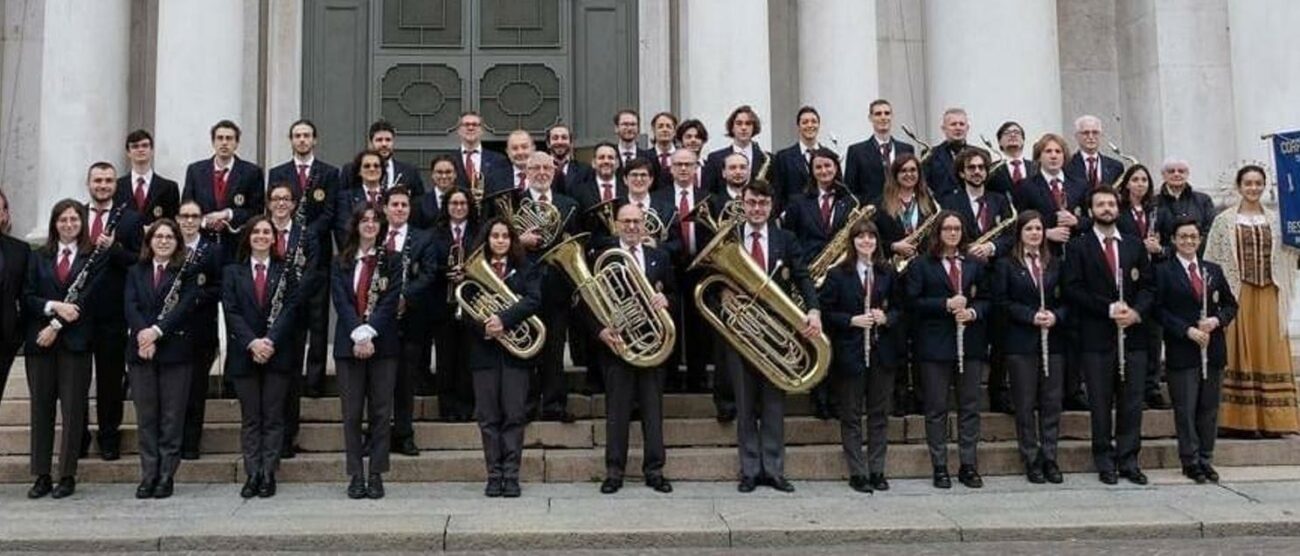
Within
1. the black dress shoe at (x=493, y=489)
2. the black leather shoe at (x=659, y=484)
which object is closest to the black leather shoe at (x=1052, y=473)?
the black leather shoe at (x=659, y=484)

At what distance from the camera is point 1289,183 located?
34.7 feet

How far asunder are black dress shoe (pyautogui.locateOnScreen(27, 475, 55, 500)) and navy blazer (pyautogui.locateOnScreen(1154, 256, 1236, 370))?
8.27m

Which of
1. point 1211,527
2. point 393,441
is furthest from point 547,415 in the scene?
point 1211,527

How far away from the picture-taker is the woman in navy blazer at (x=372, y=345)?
8.23 meters

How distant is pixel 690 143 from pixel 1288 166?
5489mm

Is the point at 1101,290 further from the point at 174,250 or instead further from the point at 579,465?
the point at 174,250

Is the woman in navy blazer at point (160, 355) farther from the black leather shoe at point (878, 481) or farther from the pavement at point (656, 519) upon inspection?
the black leather shoe at point (878, 481)

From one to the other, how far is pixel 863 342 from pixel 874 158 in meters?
2.08

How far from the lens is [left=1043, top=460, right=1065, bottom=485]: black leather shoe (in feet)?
28.8

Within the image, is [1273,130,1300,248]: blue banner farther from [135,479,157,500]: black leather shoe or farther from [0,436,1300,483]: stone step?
[135,479,157,500]: black leather shoe

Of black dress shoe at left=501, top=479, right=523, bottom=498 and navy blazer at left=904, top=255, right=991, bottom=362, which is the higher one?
navy blazer at left=904, top=255, right=991, bottom=362

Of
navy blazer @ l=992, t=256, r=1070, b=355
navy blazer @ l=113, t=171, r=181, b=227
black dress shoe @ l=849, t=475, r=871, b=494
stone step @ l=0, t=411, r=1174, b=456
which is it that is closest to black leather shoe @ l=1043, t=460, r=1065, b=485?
stone step @ l=0, t=411, r=1174, b=456

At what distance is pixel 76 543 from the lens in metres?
6.98

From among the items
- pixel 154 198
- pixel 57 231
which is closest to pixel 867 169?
pixel 154 198
